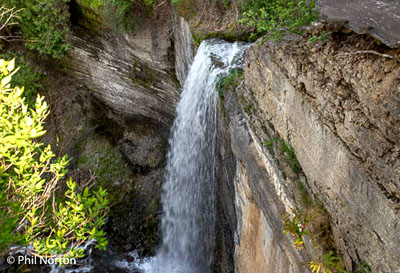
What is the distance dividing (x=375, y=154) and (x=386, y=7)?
3.26ft

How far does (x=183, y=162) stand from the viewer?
19.0 ft

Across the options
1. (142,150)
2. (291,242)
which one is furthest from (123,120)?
(291,242)

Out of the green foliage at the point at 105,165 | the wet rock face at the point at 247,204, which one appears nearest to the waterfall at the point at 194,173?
the wet rock face at the point at 247,204

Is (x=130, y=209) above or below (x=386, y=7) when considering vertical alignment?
below

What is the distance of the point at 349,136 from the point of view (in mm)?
2094

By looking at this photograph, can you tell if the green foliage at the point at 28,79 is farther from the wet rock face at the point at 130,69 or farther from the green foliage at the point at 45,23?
the wet rock face at the point at 130,69

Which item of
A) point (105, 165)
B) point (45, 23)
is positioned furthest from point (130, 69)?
point (45, 23)

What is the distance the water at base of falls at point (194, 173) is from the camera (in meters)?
4.82

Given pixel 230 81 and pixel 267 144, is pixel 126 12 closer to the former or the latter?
pixel 230 81

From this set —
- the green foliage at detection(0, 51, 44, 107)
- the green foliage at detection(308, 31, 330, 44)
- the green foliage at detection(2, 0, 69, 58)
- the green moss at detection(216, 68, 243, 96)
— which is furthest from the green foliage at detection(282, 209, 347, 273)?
the green foliage at detection(0, 51, 44, 107)

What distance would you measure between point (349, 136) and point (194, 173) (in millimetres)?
3552

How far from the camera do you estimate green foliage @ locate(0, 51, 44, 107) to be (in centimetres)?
848

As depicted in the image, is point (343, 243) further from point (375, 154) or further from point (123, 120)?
point (123, 120)

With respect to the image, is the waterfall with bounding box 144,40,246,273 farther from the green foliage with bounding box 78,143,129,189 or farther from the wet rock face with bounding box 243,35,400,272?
the wet rock face with bounding box 243,35,400,272
